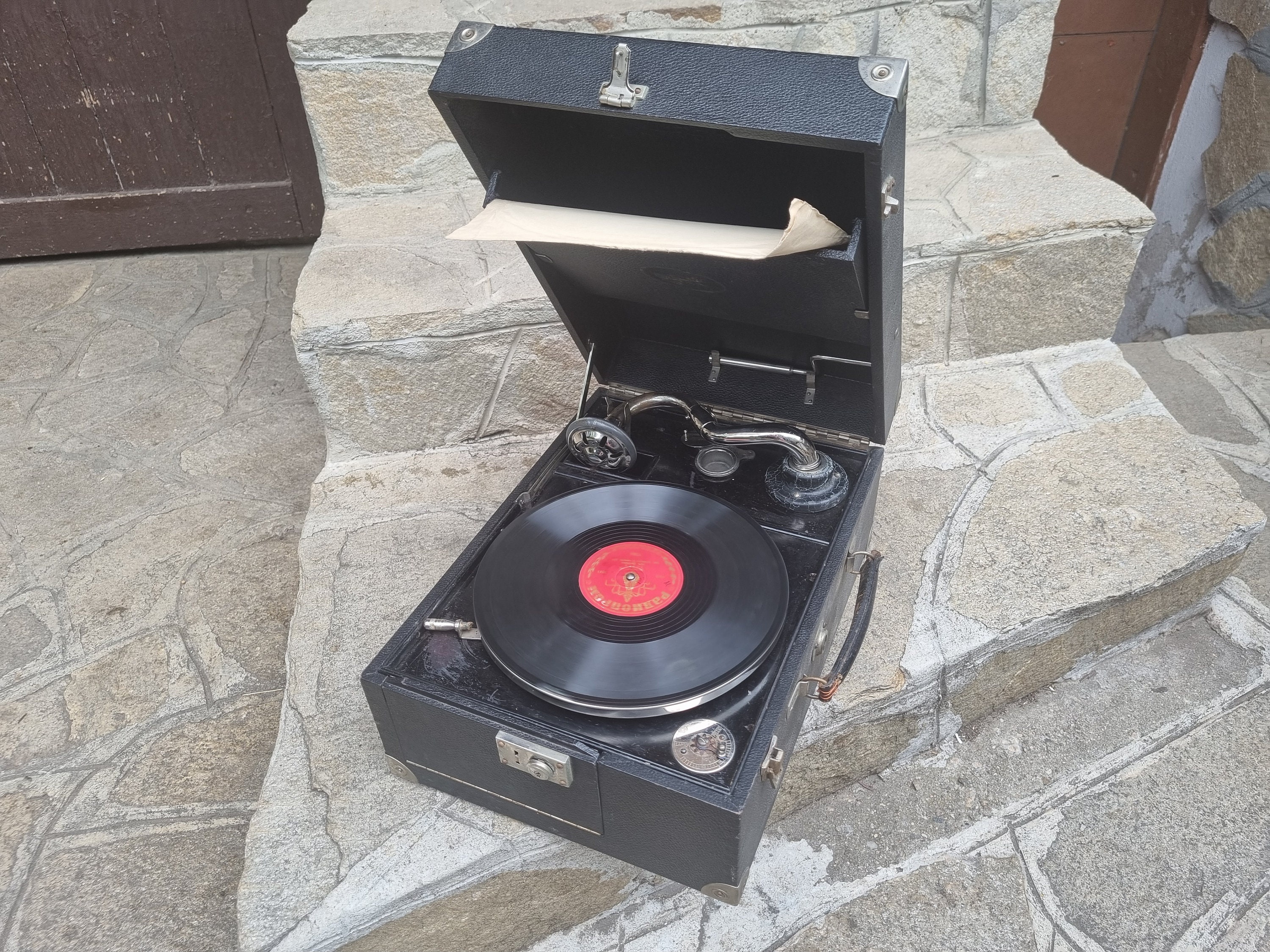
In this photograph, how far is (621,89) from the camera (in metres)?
1.21

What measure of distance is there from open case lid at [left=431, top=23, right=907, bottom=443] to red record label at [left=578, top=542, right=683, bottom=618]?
42cm

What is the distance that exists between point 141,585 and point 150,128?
1854 millimetres

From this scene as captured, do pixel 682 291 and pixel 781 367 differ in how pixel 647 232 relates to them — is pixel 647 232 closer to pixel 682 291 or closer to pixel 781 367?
pixel 682 291

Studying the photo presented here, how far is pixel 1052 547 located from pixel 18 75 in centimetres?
343

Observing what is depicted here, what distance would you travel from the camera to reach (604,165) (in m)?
1.42

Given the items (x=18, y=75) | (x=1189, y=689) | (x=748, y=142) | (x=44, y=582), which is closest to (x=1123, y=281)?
(x=1189, y=689)

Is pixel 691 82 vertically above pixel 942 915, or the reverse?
pixel 691 82

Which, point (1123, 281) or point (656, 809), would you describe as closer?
point (656, 809)

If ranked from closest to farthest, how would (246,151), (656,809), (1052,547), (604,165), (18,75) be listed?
(656,809)
(604,165)
(1052,547)
(18,75)
(246,151)

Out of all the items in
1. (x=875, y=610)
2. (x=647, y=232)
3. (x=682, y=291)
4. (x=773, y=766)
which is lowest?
(x=875, y=610)

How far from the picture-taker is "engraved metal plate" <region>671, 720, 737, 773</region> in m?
1.25

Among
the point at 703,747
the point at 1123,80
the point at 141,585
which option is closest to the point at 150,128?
the point at 141,585

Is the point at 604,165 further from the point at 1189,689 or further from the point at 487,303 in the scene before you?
the point at 1189,689

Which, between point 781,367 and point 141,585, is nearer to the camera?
point 781,367
